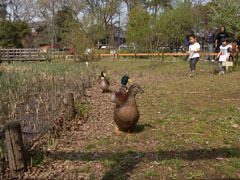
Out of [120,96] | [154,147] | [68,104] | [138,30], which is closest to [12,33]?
[138,30]

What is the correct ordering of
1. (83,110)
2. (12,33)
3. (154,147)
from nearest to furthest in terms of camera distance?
(154,147) → (83,110) → (12,33)

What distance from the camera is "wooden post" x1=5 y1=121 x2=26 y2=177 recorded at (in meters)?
2.53

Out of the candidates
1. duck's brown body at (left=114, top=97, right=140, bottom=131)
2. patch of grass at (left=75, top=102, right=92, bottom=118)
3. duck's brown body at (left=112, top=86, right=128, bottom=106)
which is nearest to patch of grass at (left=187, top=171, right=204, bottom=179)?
duck's brown body at (left=114, top=97, right=140, bottom=131)

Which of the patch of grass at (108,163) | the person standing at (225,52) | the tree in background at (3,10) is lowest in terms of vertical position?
the patch of grass at (108,163)

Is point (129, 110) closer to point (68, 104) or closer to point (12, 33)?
point (68, 104)

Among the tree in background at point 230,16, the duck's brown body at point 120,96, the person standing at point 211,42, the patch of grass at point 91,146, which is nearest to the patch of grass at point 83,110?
the duck's brown body at point 120,96

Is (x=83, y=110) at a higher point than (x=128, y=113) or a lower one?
lower

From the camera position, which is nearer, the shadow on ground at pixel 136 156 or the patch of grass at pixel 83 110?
the shadow on ground at pixel 136 156

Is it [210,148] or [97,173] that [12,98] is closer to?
[97,173]

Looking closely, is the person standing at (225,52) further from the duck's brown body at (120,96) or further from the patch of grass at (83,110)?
the duck's brown body at (120,96)

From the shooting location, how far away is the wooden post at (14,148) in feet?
8.29

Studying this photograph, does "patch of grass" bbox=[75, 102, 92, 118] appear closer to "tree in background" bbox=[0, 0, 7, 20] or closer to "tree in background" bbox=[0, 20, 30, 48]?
"tree in background" bbox=[0, 20, 30, 48]

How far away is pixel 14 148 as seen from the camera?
8.39ft

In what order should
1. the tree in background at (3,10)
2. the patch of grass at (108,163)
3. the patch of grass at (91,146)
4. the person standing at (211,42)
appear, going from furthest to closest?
the tree in background at (3,10) → the person standing at (211,42) → the patch of grass at (91,146) → the patch of grass at (108,163)
